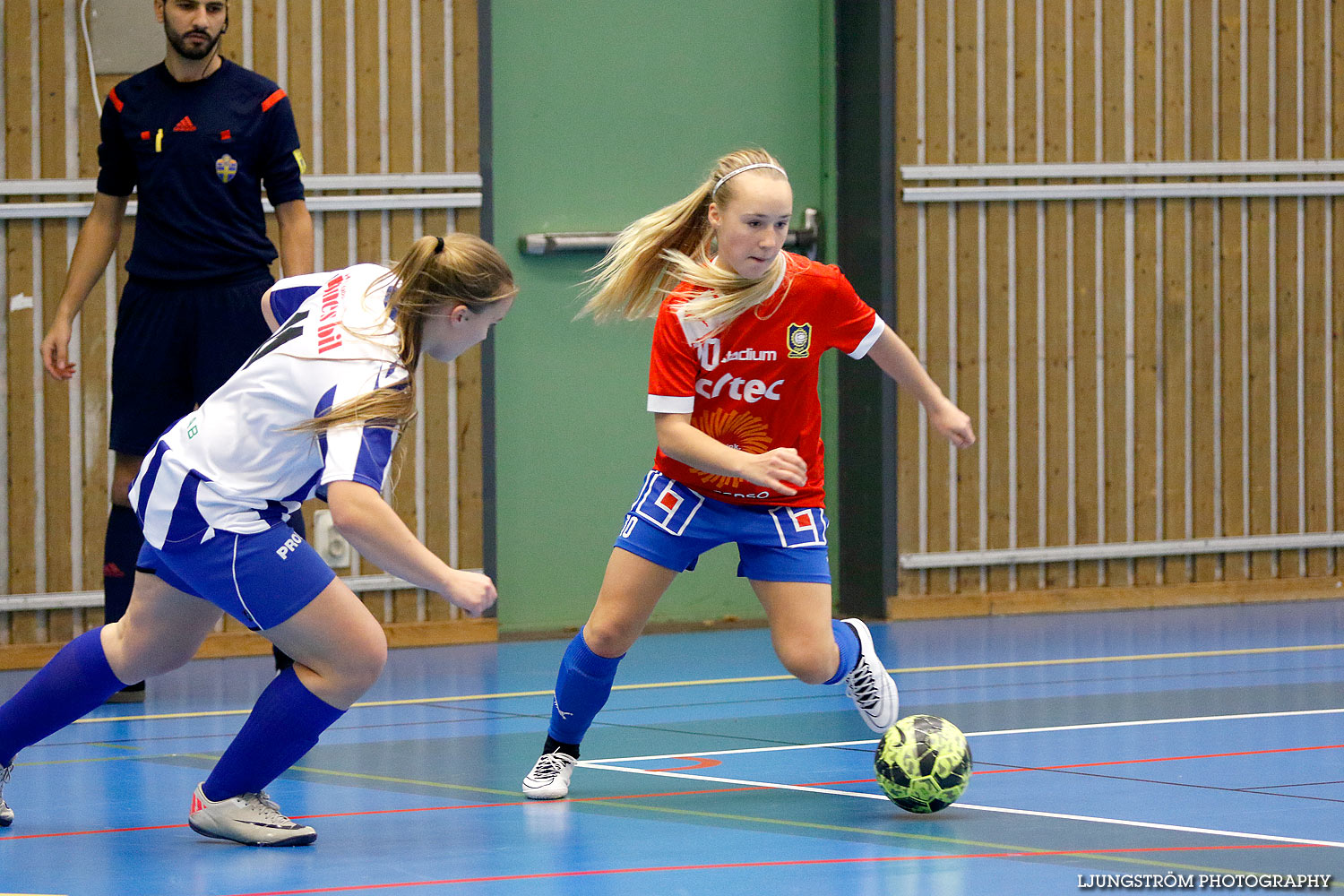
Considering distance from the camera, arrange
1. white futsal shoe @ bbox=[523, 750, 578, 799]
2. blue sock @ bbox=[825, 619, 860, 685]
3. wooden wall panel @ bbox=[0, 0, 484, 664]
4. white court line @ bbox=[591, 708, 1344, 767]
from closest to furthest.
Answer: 1. white futsal shoe @ bbox=[523, 750, 578, 799]
2. blue sock @ bbox=[825, 619, 860, 685]
3. white court line @ bbox=[591, 708, 1344, 767]
4. wooden wall panel @ bbox=[0, 0, 484, 664]

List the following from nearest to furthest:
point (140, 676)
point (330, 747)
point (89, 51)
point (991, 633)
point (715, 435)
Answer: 1. point (140, 676)
2. point (715, 435)
3. point (330, 747)
4. point (89, 51)
5. point (991, 633)

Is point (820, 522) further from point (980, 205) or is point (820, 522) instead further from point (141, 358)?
point (980, 205)

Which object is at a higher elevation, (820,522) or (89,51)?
(89,51)

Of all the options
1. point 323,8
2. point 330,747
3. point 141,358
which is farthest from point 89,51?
point 330,747

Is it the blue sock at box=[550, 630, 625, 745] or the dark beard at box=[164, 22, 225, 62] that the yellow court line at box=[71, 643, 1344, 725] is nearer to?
the blue sock at box=[550, 630, 625, 745]

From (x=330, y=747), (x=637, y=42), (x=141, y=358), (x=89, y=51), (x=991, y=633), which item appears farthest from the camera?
(x=637, y=42)

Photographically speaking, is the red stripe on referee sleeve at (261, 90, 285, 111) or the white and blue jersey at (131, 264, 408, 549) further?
the red stripe on referee sleeve at (261, 90, 285, 111)

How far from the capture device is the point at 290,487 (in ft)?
12.4

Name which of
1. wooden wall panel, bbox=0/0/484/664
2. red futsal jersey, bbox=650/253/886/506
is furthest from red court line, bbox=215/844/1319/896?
wooden wall panel, bbox=0/0/484/664

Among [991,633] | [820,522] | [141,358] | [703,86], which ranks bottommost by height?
[991,633]

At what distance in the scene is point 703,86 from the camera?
8516mm

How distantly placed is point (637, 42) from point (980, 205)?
1.75 meters

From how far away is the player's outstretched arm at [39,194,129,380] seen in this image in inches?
234

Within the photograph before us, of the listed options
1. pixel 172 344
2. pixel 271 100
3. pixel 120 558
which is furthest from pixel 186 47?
pixel 120 558
